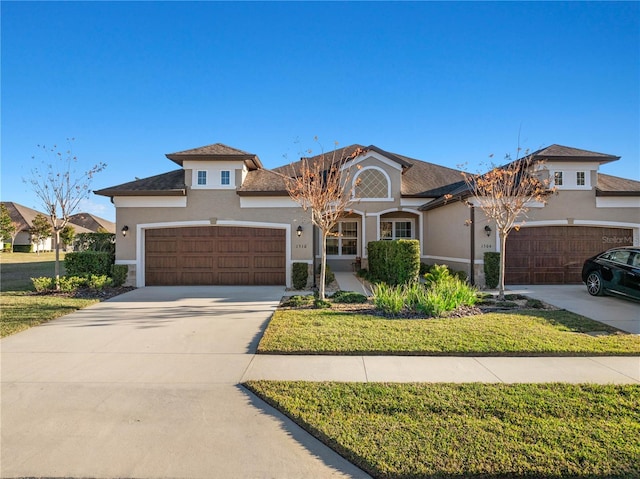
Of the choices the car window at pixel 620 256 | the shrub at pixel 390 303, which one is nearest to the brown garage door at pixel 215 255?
the shrub at pixel 390 303

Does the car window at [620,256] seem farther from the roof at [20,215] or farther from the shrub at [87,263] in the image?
the roof at [20,215]

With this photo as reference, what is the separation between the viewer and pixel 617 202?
1346 centimetres

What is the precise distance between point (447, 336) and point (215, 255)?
31.0 ft

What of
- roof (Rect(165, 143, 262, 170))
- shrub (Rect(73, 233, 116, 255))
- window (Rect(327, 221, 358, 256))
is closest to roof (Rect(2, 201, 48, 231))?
shrub (Rect(73, 233, 116, 255))

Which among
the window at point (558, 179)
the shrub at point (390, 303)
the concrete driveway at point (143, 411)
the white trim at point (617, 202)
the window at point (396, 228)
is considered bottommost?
the concrete driveway at point (143, 411)

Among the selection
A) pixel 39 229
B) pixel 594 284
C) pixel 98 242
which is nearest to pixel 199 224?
pixel 98 242

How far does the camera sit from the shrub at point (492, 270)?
41.2 feet

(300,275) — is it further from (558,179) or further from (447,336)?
(558,179)

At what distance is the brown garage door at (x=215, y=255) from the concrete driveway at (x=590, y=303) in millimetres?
8564

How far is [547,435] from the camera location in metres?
3.33

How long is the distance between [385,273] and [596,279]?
6.43 metres

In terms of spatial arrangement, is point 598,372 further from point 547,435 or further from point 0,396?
point 0,396

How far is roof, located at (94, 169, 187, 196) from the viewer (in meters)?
13.1

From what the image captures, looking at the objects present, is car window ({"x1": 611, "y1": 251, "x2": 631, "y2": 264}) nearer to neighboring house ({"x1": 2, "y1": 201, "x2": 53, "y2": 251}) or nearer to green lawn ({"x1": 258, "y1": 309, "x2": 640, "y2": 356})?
green lawn ({"x1": 258, "y1": 309, "x2": 640, "y2": 356})
